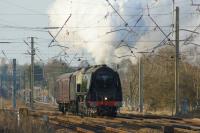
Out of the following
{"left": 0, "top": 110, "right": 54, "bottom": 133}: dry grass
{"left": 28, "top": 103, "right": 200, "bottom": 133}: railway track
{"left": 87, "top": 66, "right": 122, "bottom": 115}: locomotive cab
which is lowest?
{"left": 28, "top": 103, "right": 200, "bottom": 133}: railway track

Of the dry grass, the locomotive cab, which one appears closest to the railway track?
the dry grass

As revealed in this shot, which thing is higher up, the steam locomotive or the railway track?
the steam locomotive

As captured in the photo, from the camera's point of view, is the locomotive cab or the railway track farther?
the locomotive cab

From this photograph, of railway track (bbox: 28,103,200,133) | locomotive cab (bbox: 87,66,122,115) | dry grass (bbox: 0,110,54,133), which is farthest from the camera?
locomotive cab (bbox: 87,66,122,115)

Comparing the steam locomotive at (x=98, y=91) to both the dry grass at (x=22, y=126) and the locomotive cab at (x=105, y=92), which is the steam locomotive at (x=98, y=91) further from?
the dry grass at (x=22, y=126)

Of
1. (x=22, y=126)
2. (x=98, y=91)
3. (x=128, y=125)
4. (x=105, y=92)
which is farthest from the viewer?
(x=105, y=92)

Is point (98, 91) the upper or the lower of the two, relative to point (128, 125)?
upper

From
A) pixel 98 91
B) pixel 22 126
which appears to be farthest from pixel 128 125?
pixel 98 91

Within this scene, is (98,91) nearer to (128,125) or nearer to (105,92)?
(105,92)

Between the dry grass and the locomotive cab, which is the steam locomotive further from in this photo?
the dry grass

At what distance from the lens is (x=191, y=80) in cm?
5469

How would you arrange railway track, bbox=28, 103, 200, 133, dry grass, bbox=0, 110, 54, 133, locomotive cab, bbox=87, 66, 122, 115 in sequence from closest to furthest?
1. dry grass, bbox=0, 110, 54, 133
2. railway track, bbox=28, 103, 200, 133
3. locomotive cab, bbox=87, 66, 122, 115

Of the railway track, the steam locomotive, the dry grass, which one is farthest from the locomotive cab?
the dry grass

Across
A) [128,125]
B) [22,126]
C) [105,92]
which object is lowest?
[128,125]
